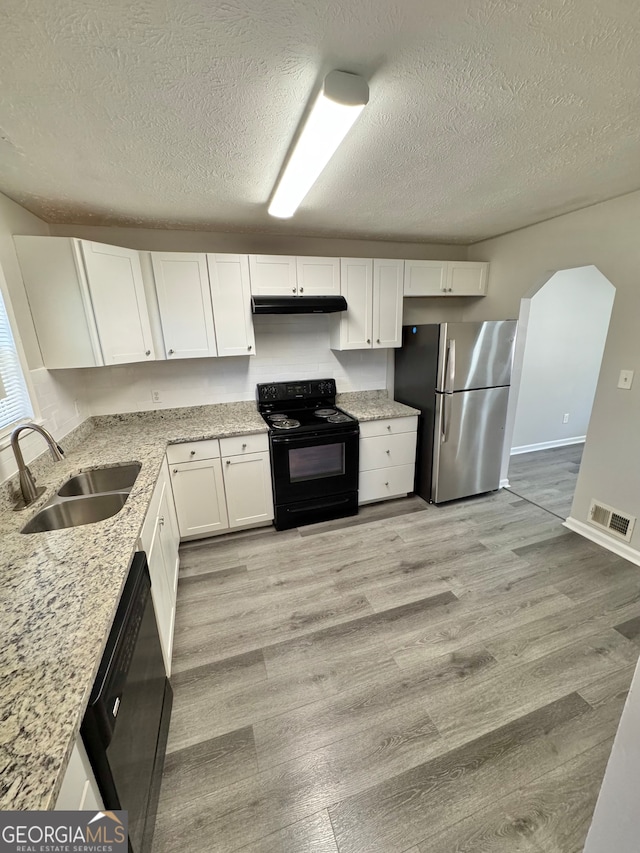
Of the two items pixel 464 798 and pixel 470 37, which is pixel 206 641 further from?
pixel 470 37

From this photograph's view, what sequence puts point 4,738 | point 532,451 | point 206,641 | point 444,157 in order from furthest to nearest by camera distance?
point 532,451, point 206,641, point 444,157, point 4,738

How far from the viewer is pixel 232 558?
98.9 inches

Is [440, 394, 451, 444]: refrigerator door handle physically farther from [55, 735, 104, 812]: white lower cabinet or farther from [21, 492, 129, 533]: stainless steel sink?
[55, 735, 104, 812]: white lower cabinet

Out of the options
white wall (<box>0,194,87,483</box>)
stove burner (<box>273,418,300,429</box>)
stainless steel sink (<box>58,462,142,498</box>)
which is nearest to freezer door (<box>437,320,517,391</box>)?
stove burner (<box>273,418,300,429</box>)

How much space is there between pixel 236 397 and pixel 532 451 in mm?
3783

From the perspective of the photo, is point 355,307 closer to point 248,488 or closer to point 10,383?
point 248,488

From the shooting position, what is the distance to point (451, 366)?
9.32 feet

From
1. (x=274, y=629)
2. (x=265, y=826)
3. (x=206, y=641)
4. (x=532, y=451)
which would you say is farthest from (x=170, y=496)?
(x=532, y=451)

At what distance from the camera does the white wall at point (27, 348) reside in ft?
5.73

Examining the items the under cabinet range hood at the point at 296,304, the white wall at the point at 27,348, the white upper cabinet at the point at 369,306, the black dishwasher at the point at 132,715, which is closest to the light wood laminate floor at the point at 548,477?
the white upper cabinet at the point at 369,306

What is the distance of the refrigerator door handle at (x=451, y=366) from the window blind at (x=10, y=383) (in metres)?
2.90

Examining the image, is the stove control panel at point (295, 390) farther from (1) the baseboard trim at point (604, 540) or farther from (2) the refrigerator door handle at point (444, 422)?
(1) the baseboard trim at point (604, 540)

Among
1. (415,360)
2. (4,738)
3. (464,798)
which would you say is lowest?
(464,798)

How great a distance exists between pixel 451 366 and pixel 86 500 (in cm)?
270
